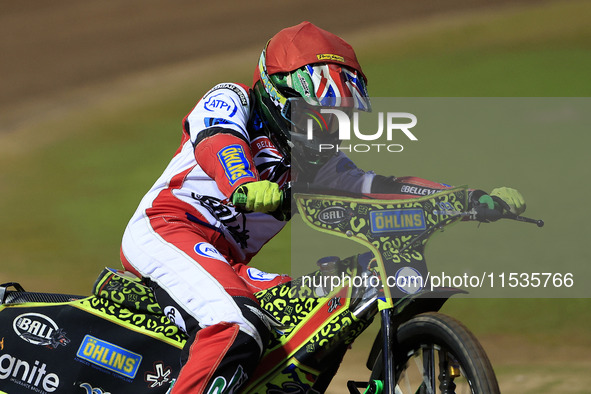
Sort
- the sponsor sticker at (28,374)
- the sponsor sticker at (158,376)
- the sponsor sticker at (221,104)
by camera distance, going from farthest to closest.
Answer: the sponsor sticker at (221,104) → the sponsor sticker at (28,374) → the sponsor sticker at (158,376)

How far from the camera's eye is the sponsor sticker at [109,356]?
2.72m

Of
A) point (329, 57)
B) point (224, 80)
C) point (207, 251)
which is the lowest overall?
point (207, 251)

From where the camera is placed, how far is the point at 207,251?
268cm

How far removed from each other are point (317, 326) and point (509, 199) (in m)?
0.71

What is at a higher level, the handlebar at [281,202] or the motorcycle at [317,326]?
the handlebar at [281,202]

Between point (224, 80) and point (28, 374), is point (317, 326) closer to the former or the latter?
point (28, 374)

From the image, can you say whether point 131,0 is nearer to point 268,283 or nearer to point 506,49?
point 506,49

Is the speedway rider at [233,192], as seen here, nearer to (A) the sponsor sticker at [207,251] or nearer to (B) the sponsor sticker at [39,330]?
(A) the sponsor sticker at [207,251]

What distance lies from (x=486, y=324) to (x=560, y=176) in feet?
11.1

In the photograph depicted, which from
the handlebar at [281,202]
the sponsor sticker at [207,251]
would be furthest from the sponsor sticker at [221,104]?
the handlebar at [281,202]

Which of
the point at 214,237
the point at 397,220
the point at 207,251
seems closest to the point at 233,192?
the point at 207,251

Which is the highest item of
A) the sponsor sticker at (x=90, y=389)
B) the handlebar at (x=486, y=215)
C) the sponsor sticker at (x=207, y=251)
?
the handlebar at (x=486, y=215)

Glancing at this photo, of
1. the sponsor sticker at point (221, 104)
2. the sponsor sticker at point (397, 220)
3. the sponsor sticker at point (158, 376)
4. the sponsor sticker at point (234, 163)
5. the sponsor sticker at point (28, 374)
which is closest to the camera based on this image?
the sponsor sticker at point (397, 220)

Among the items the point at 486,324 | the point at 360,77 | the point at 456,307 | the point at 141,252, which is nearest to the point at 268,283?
the point at 141,252
